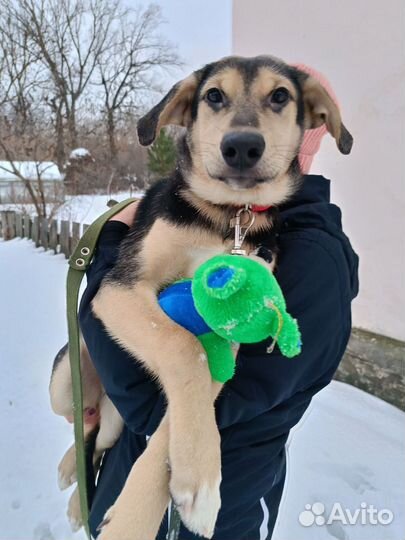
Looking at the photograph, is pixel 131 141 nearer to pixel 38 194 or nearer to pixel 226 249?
pixel 38 194

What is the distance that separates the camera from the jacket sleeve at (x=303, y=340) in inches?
52.4

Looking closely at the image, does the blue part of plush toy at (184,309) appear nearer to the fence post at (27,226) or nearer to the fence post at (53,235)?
the fence post at (53,235)

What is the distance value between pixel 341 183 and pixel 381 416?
2.14 metres

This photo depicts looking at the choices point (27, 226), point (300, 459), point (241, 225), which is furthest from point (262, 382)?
point (27, 226)

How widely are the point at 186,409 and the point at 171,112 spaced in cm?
132

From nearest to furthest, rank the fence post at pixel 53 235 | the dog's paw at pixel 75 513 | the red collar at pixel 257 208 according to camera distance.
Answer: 1. the red collar at pixel 257 208
2. the dog's paw at pixel 75 513
3. the fence post at pixel 53 235

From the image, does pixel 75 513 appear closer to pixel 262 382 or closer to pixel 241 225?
pixel 262 382

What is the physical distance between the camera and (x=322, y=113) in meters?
1.99

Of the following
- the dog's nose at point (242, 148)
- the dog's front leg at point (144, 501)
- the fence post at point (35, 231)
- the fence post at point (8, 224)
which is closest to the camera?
the dog's front leg at point (144, 501)

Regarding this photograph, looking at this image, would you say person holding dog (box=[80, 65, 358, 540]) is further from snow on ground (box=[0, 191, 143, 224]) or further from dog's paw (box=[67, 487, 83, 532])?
snow on ground (box=[0, 191, 143, 224])

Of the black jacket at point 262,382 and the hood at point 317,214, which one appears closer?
the black jacket at point 262,382

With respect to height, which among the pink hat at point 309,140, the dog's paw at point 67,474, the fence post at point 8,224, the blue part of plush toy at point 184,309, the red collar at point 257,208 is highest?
the pink hat at point 309,140

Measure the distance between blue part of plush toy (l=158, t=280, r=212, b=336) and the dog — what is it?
0.04m

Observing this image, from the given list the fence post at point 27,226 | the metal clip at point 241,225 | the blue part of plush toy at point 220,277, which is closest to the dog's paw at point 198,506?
the blue part of plush toy at point 220,277
